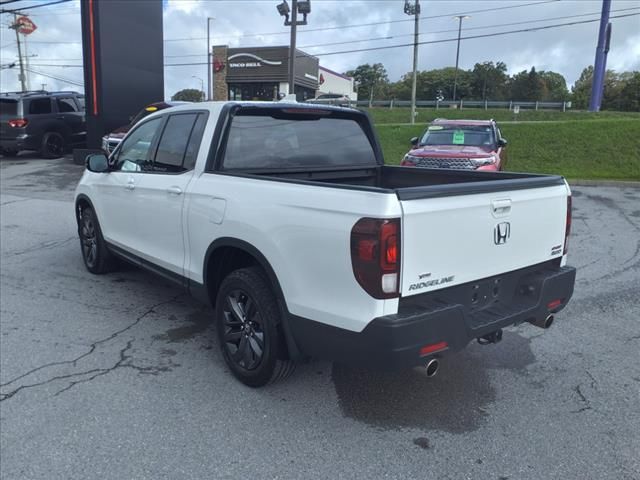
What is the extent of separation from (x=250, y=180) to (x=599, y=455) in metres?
2.55

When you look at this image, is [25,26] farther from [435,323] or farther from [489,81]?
[489,81]

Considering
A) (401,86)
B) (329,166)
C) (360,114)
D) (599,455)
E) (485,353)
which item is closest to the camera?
(599,455)

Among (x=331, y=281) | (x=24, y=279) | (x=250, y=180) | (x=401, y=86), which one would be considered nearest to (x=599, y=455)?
(x=331, y=281)

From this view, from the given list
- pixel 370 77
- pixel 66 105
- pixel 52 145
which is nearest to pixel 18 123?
pixel 52 145

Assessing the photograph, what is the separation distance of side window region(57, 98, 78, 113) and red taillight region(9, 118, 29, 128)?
1.23 meters

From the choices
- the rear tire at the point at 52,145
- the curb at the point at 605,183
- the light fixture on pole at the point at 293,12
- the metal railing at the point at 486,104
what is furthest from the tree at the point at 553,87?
the rear tire at the point at 52,145

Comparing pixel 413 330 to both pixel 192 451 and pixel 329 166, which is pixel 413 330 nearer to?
pixel 192 451

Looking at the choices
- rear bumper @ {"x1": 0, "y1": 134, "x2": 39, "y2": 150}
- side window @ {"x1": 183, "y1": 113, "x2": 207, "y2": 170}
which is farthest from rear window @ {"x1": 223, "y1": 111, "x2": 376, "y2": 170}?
rear bumper @ {"x1": 0, "y1": 134, "x2": 39, "y2": 150}

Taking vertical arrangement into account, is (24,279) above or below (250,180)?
below

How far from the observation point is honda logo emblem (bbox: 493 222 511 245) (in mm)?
3170

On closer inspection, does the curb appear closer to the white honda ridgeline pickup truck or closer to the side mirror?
the white honda ridgeline pickup truck

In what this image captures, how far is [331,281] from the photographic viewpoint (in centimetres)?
288

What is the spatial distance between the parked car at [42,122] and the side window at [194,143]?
15.9 m

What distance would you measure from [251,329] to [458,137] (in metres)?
10.7
